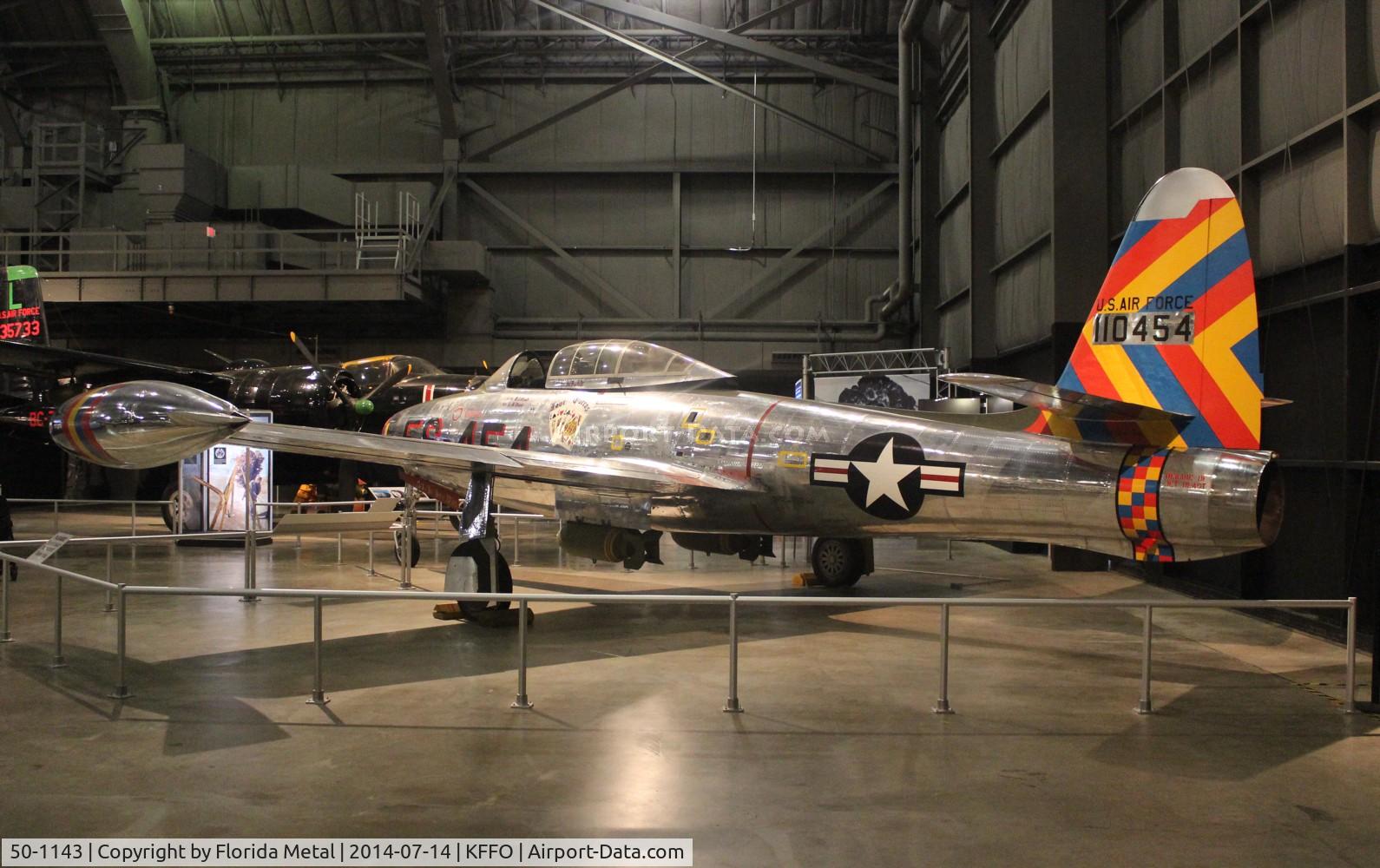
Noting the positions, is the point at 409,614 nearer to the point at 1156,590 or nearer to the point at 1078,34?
the point at 1156,590

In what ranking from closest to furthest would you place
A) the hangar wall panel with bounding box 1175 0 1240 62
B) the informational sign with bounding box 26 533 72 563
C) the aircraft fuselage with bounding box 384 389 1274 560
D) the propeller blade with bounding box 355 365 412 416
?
the aircraft fuselage with bounding box 384 389 1274 560 → the informational sign with bounding box 26 533 72 563 → the hangar wall panel with bounding box 1175 0 1240 62 → the propeller blade with bounding box 355 365 412 416

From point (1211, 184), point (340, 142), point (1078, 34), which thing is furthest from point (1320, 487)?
point (340, 142)

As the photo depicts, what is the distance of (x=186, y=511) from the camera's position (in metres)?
13.8

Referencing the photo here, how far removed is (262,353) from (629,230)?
1146 cm

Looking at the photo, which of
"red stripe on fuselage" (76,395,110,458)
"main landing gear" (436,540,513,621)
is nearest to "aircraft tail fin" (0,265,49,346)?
"main landing gear" (436,540,513,621)

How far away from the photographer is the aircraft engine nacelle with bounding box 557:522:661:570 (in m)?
9.10

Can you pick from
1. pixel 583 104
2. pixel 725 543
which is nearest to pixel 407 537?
pixel 725 543

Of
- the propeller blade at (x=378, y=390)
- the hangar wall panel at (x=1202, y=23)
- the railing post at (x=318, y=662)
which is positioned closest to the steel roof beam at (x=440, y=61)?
the propeller blade at (x=378, y=390)

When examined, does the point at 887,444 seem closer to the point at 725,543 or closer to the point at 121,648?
the point at 725,543

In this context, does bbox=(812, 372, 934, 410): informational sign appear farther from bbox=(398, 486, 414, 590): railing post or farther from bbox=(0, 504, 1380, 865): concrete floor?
bbox=(0, 504, 1380, 865): concrete floor

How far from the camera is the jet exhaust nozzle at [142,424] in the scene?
18.3ft

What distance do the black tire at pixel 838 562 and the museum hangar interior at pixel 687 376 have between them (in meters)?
0.16

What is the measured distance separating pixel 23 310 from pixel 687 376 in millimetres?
15437

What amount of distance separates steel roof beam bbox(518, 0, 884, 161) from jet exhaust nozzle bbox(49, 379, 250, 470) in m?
20.5
